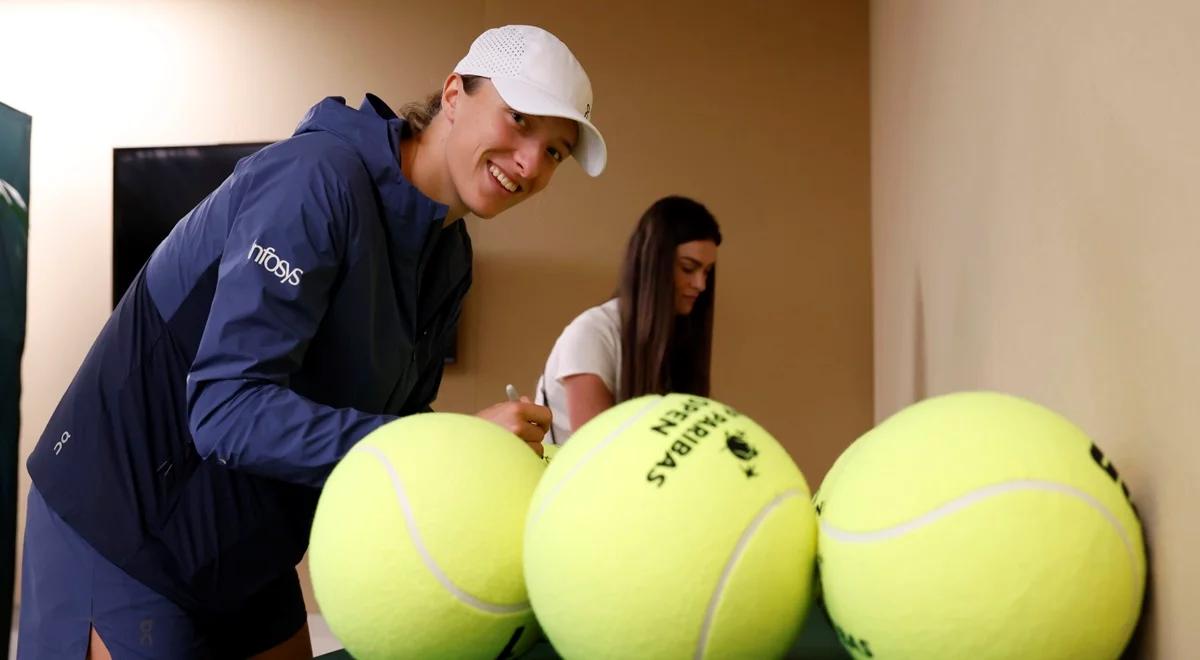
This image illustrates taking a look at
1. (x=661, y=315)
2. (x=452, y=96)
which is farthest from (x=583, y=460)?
(x=661, y=315)

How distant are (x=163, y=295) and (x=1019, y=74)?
1.04m

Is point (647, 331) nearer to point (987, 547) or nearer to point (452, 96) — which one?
point (452, 96)

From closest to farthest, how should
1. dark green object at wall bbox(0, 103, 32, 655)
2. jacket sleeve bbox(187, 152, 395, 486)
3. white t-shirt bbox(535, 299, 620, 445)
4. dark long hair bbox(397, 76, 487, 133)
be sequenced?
1. jacket sleeve bbox(187, 152, 395, 486)
2. dark long hair bbox(397, 76, 487, 133)
3. white t-shirt bbox(535, 299, 620, 445)
4. dark green object at wall bbox(0, 103, 32, 655)

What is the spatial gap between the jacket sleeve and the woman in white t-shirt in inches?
43.4

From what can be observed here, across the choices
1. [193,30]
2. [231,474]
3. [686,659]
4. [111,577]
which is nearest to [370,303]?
[231,474]

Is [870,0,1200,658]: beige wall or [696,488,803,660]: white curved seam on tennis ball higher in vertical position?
[870,0,1200,658]: beige wall

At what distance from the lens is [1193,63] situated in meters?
0.66

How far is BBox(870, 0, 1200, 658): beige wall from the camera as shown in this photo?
68 cm

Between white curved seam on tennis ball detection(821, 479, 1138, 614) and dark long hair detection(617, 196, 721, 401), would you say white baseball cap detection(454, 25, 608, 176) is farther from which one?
dark long hair detection(617, 196, 721, 401)

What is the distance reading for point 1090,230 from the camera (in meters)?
0.89

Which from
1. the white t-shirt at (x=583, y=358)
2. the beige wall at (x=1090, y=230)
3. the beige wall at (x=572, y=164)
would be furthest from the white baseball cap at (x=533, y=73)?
the beige wall at (x=572, y=164)

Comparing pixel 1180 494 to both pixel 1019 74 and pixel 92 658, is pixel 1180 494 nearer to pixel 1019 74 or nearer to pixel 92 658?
pixel 1019 74

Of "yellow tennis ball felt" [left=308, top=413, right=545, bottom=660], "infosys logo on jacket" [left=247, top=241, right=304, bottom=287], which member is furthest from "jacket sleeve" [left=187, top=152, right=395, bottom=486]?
"yellow tennis ball felt" [left=308, top=413, right=545, bottom=660]

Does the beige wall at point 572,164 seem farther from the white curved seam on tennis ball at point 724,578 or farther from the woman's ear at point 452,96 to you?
the white curved seam on tennis ball at point 724,578
